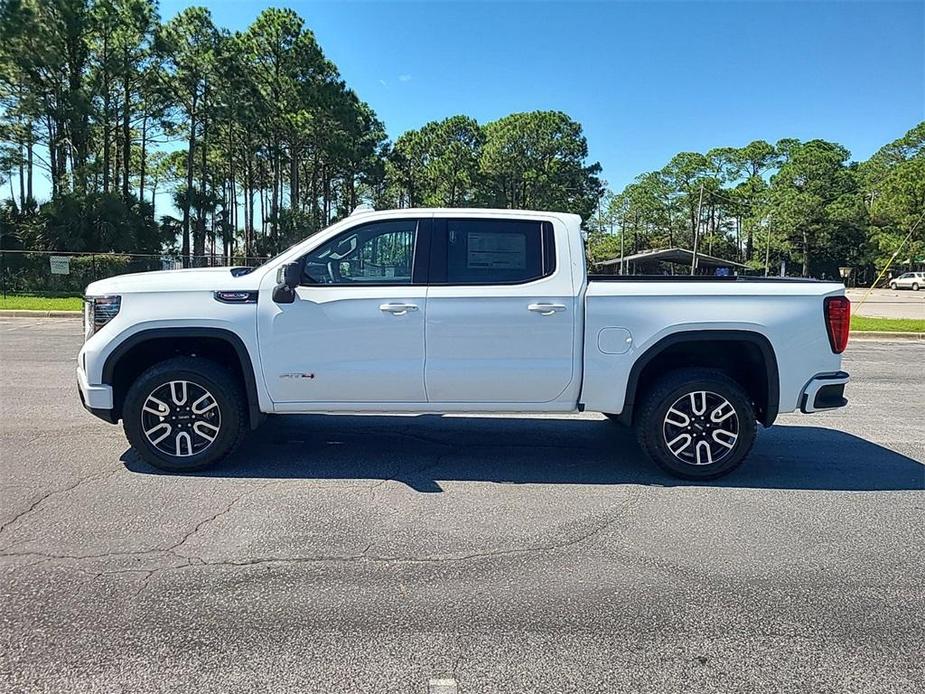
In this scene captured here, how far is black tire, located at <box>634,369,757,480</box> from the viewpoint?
485cm

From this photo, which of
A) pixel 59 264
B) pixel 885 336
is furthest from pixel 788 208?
pixel 59 264

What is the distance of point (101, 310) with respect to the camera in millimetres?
Result: 4777

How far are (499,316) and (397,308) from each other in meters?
0.73

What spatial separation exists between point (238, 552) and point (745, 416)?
355 cm

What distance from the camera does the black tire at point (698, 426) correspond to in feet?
15.9

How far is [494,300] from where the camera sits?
4770 mm

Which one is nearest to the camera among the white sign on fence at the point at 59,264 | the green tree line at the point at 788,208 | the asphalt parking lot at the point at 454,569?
the asphalt parking lot at the point at 454,569

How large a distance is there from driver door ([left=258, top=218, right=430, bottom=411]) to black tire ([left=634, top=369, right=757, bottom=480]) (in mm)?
1713

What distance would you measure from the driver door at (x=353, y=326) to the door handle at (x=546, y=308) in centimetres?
78

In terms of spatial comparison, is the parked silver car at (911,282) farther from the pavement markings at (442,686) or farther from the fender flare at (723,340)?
the pavement markings at (442,686)

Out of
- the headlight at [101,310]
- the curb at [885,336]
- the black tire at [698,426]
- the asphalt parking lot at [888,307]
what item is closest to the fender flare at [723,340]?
the black tire at [698,426]

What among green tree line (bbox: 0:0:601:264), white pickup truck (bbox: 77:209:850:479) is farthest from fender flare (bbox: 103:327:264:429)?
green tree line (bbox: 0:0:601:264)

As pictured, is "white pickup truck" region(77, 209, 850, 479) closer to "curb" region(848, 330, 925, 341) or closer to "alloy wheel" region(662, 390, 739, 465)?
"alloy wheel" region(662, 390, 739, 465)

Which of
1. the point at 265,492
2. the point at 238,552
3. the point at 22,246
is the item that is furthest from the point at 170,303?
the point at 22,246
